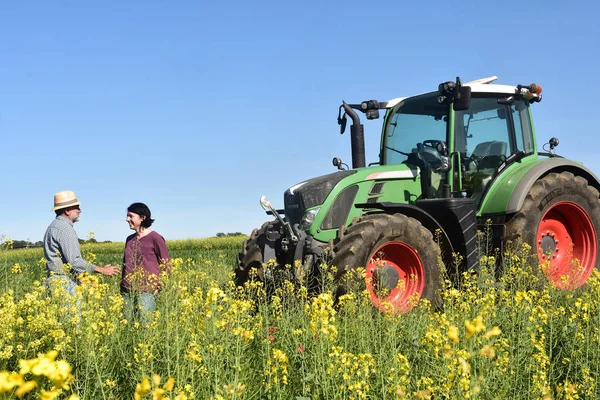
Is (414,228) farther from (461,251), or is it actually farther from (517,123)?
(517,123)

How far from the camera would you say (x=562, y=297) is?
20.9ft

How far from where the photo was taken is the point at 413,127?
7.17 meters

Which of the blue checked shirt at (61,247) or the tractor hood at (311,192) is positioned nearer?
the blue checked shirt at (61,247)

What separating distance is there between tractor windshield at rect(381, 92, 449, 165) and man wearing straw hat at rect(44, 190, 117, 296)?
355cm

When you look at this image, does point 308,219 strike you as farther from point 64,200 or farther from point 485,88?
point 485,88

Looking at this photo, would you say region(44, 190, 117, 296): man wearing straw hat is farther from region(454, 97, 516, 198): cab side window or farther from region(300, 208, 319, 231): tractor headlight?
region(454, 97, 516, 198): cab side window

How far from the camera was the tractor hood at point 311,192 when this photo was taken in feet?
20.8

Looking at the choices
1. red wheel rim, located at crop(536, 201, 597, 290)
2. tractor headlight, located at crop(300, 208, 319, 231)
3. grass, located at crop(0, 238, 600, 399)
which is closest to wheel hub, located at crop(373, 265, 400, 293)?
grass, located at crop(0, 238, 600, 399)

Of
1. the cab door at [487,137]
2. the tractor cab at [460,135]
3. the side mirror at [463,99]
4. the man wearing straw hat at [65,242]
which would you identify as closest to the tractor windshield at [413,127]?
the tractor cab at [460,135]

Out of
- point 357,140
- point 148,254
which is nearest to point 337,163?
point 357,140

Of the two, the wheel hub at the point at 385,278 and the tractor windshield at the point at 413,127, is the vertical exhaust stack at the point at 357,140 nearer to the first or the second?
the tractor windshield at the point at 413,127

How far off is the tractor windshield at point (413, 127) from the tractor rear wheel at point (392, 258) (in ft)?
4.46

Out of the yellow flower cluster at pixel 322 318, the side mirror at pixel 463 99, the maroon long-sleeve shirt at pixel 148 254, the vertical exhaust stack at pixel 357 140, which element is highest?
the side mirror at pixel 463 99

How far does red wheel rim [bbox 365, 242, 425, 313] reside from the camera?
561 cm
